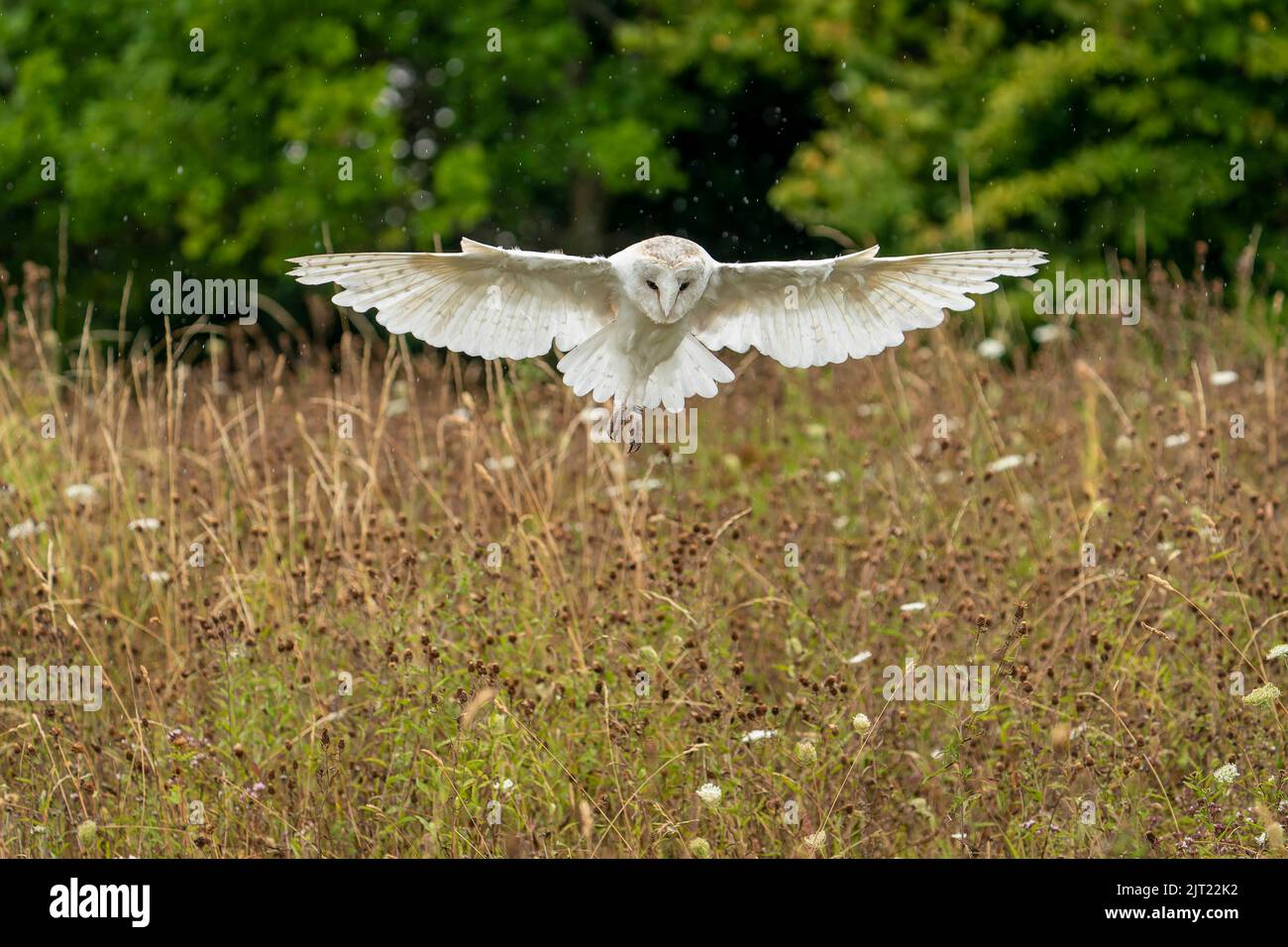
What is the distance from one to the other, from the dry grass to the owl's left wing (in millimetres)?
551

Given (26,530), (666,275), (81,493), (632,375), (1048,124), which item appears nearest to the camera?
(666,275)

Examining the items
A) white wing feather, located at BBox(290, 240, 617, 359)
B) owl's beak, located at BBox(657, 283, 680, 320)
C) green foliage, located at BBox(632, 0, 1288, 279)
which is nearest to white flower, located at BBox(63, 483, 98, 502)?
white wing feather, located at BBox(290, 240, 617, 359)

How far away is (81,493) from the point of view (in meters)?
4.90

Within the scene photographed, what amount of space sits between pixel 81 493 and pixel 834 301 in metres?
2.62

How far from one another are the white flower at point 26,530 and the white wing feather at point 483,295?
4.35 feet

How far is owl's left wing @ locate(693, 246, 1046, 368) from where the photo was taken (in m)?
3.77

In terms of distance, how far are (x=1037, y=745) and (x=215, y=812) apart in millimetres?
2086

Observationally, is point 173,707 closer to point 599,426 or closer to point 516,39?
point 599,426

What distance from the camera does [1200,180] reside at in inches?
434

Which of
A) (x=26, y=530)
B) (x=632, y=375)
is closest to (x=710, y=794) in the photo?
(x=632, y=375)

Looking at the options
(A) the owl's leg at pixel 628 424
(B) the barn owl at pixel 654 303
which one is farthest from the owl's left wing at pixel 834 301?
(A) the owl's leg at pixel 628 424

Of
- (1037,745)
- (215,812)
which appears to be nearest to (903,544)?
(1037,745)

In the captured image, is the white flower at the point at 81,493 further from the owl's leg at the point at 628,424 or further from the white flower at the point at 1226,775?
the white flower at the point at 1226,775

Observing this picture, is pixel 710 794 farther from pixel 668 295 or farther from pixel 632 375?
pixel 632 375
